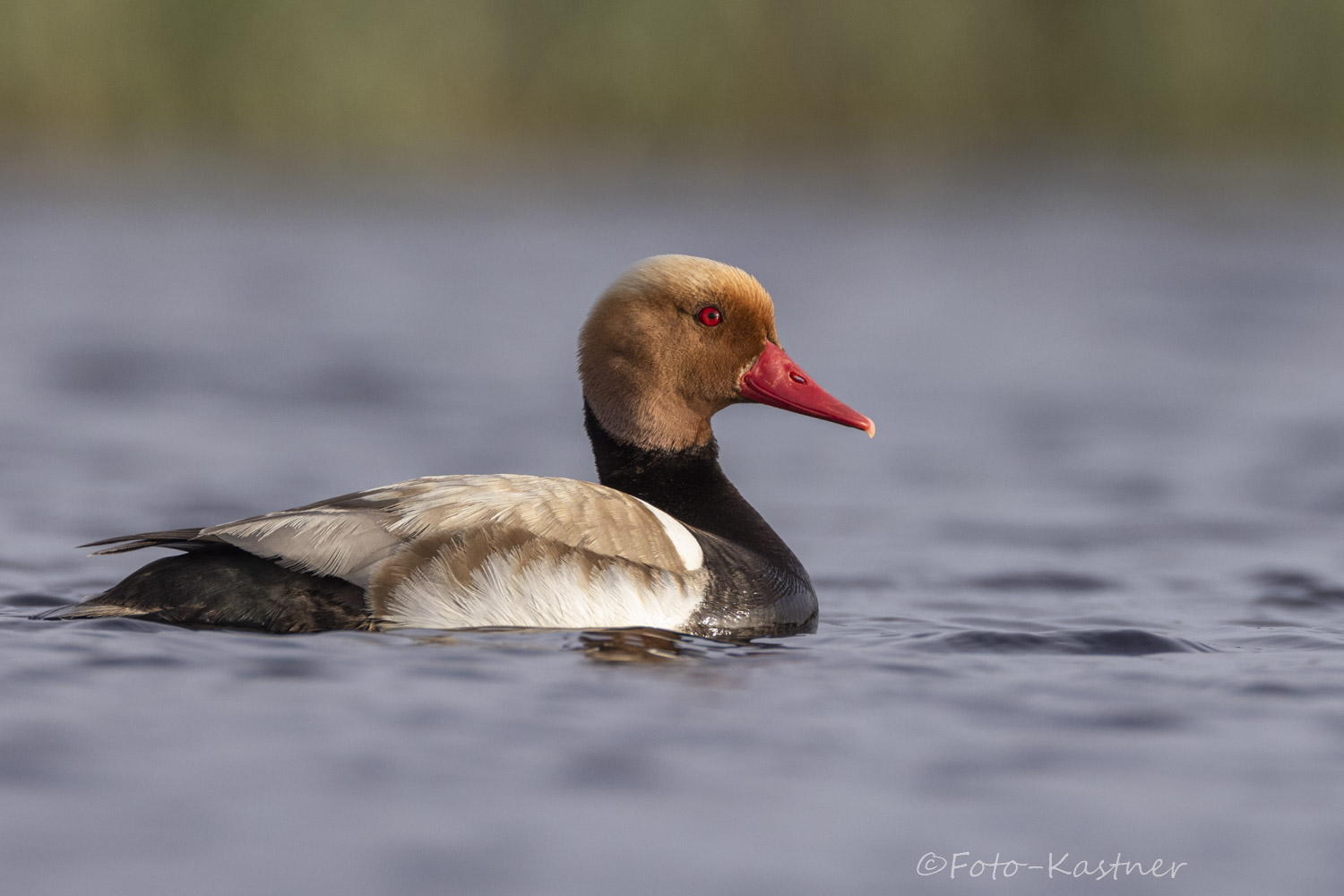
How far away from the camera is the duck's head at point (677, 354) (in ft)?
22.2

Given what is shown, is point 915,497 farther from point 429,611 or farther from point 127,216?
point 127,216

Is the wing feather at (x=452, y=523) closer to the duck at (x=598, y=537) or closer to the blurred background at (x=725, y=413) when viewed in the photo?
the duck at (x=598, y=537)

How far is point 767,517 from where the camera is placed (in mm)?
9156

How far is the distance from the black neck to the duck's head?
Answer: 50 mm

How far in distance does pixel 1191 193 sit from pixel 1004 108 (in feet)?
9.51

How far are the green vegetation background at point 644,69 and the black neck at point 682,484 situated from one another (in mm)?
12153

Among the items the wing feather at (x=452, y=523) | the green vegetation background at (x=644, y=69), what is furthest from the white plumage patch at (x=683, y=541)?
the green vegetation background at (x=644, y=69)

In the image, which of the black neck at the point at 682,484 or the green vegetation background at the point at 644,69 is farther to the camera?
the green vegetation background at the point at 644,69

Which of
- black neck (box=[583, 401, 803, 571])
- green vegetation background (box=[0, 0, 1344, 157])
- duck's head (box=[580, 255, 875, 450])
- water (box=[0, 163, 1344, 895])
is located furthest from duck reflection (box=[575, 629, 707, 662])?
green vegetation background (box=[0, 0, 1344, 157])

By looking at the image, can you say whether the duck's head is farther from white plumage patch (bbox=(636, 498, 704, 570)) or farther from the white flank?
the white flank

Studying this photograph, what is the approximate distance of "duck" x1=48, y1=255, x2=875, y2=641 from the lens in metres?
5.61

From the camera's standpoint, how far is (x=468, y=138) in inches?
809

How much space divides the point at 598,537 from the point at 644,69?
45.9 ft

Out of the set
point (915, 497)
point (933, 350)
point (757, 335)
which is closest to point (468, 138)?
point (933, 350)
